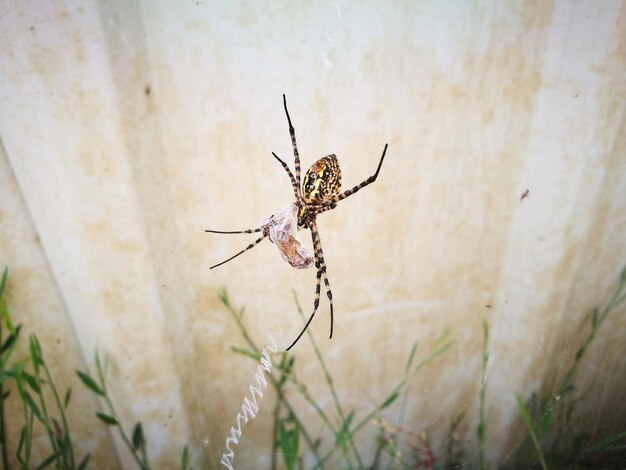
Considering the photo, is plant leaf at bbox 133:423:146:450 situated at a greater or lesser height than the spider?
lesser

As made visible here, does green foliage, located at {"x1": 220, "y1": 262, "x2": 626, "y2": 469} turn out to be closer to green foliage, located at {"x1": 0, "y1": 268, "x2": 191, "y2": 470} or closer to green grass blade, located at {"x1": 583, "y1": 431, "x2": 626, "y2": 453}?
green grass blade, located at {"x1": 583, "y1": 431, "x2": 626, "y2": 453}

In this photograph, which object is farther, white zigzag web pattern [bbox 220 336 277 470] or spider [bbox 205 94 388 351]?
white zigzag web pattern [bbox 220 336 277 470]

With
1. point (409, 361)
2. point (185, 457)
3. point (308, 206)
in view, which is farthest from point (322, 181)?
point (185, 457)

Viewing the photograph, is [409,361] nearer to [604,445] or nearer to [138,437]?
[604,445]

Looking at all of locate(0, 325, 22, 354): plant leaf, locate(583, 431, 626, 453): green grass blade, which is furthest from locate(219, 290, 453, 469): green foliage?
locate(0, 325, 22, 354): plant leaf

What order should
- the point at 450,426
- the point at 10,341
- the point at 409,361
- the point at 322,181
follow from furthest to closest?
1. the point at 450,426
2. the point at 409,361
3. the point at 10,341
4. the point at 322,181

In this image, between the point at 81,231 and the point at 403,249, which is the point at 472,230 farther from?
the point at 81,231
